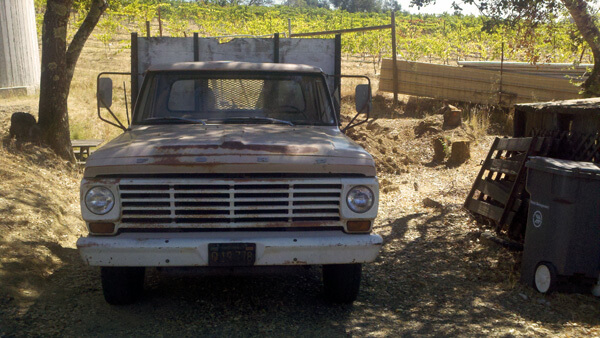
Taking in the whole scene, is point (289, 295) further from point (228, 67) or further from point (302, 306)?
point (228, 67)

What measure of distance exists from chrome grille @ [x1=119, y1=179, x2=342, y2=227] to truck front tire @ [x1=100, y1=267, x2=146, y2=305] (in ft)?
1.79

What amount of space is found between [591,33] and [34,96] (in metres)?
12.1

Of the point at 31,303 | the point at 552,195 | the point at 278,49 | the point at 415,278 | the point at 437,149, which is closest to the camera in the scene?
the point at 31,303

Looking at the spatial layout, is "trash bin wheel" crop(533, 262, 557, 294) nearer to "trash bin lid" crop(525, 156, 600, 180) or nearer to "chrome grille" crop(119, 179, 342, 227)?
"trash bin lid" crop(525, 156, 600, 180)

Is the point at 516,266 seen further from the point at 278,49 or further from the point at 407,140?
the point at 407,140

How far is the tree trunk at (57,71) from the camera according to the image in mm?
8711

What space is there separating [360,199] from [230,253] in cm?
96

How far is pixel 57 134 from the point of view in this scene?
903 cm

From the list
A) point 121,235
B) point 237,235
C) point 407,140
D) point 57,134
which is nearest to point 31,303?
point 121,235

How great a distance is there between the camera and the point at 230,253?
4008 mm

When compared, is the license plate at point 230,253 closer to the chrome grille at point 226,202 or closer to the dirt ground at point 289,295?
the chrome grille at point 226,202

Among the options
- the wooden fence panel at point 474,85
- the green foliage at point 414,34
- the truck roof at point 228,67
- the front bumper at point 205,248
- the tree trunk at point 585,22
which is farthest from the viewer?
the wooden fence panel at point 474,85

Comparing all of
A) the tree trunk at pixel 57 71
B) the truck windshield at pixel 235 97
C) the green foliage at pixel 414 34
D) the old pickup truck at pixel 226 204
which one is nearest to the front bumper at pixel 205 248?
the old pickup truck at pixel 226 204

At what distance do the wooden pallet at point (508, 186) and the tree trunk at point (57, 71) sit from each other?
236 inches
